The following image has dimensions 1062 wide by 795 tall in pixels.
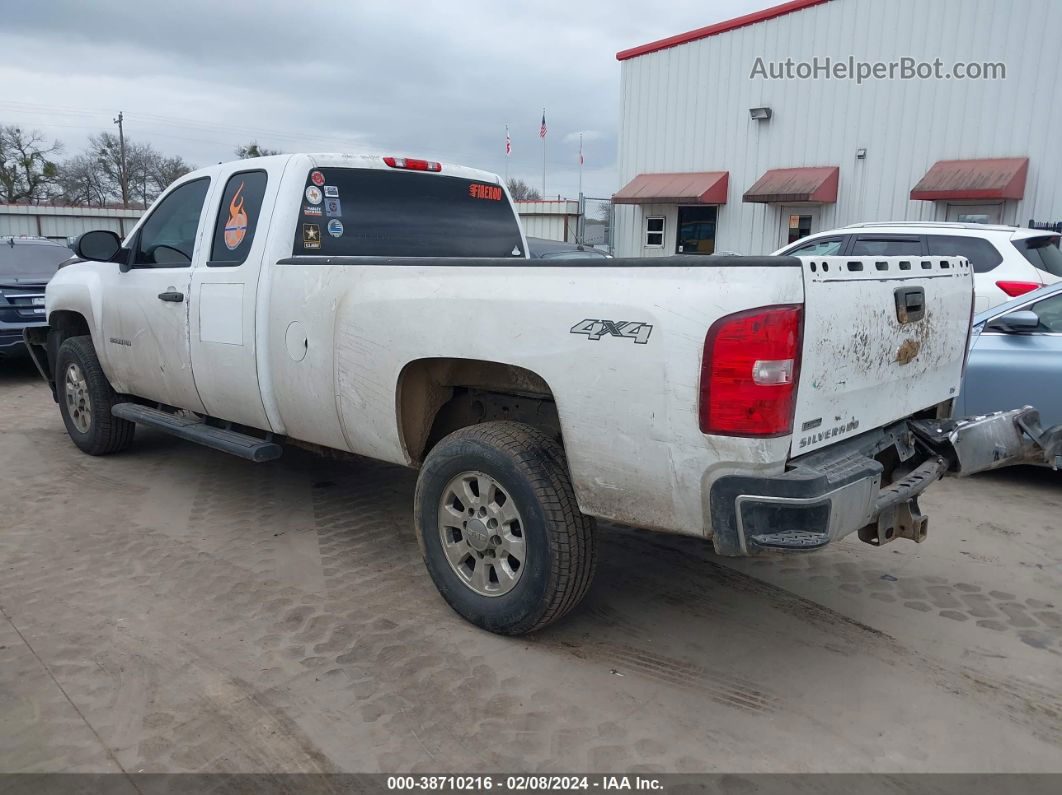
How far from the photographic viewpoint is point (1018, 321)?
5.39 m

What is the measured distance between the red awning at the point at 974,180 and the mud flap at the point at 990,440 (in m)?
12.0

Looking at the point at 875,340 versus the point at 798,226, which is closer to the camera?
the point at 875,340

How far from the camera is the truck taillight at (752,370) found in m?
2.61

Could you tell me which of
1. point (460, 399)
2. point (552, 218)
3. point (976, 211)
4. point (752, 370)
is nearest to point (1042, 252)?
point (460, 399)

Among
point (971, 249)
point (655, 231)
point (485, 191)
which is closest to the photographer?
point (485, 191)

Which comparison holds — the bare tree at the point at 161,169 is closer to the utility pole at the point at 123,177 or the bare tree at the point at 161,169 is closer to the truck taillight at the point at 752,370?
the utility pole at the point at 123,177

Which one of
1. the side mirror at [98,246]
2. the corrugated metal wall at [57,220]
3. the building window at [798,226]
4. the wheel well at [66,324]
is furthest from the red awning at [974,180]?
the corrugated metal wall at [57,220]

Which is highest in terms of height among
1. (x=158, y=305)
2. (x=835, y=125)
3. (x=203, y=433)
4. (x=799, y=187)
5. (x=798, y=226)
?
(x=835, y=125)

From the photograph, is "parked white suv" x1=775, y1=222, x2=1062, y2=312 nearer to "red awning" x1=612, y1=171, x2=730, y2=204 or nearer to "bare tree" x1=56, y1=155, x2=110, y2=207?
"red awning" x1=612, y1=171, x2=730, y2=204

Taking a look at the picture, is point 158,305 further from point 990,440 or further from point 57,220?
point 57,220

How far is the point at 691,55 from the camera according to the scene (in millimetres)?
18703

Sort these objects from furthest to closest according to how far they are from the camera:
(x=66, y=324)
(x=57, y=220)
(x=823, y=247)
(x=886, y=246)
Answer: (x=57, y=220) < (x=823, y=247) < (x=886, y=246) < (x=66, y=324)

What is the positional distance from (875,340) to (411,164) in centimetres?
299

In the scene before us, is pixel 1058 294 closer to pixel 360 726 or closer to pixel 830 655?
pixel 830 655
